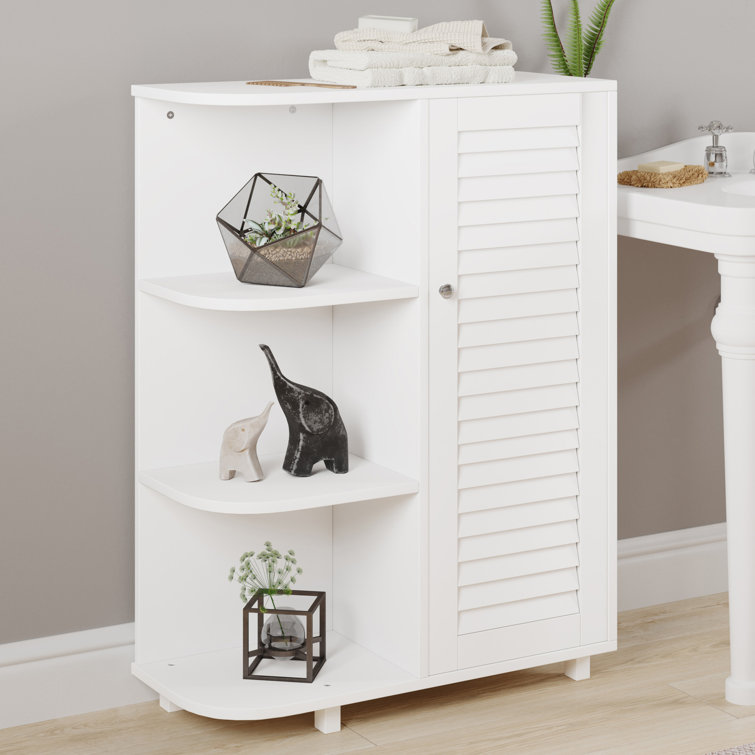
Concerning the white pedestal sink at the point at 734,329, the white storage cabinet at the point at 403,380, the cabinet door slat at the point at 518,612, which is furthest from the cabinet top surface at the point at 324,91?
the cabinet door slat at the point at 518,612

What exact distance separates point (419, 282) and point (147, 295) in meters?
0.45

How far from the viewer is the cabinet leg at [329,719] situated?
215 centimetres

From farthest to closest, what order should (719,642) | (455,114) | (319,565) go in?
(719,642)
(319,565)
(455,114)

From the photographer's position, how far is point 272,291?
2.03 m

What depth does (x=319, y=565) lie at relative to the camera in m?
2.38

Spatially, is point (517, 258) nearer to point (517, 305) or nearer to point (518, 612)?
point (517, 305)

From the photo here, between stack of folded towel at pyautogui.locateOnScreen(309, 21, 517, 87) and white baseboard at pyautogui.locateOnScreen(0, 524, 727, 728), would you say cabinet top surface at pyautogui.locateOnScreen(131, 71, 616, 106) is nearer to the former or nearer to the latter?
stack of folded towel at pyautogui.locateOnScreen(309, 21, 517, 87)

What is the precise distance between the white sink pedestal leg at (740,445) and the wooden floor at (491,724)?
10cm

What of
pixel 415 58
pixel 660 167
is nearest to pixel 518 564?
pixel 660 167

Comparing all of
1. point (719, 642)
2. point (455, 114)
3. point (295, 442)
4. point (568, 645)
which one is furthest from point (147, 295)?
point (719, 642)

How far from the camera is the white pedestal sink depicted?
6.87 feet

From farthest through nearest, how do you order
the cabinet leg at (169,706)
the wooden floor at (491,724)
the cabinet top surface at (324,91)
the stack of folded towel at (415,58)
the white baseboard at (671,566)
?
the white baseboard at (671,566) → the cabinet leg at (169,706) → the wooden floor at (491,724) → the stack of folded towel at (415,58) → the cabinet top surface at (324,91)

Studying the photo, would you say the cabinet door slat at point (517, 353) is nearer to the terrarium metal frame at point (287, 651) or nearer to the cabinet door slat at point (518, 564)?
the cabinet door slat at point (518, 564)

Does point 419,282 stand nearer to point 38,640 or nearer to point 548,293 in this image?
point 548,293
